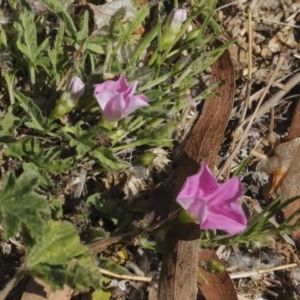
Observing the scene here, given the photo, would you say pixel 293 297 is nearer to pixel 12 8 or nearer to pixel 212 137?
pixel 212 137

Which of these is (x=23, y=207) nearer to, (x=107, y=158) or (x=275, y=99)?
(x=107, y=158)

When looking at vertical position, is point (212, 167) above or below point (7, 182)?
→ below

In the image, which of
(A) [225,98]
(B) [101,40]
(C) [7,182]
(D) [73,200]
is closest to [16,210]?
(C) [7,182]

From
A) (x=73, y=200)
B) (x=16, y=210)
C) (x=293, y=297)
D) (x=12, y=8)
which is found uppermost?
(x=12, y=8)

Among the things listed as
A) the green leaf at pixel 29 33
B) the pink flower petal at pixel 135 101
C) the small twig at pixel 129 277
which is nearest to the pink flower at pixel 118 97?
the pink flower petal at pixel 135 101

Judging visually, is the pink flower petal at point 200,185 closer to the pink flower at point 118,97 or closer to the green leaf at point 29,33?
the pink flower at point 118,97

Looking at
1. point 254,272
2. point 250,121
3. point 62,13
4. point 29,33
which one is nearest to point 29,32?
point 29,33

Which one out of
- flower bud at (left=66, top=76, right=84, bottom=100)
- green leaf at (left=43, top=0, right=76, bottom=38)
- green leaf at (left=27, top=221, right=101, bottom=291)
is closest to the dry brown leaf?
green leaf at (left=27, top=221, right=101, bottom=291)
